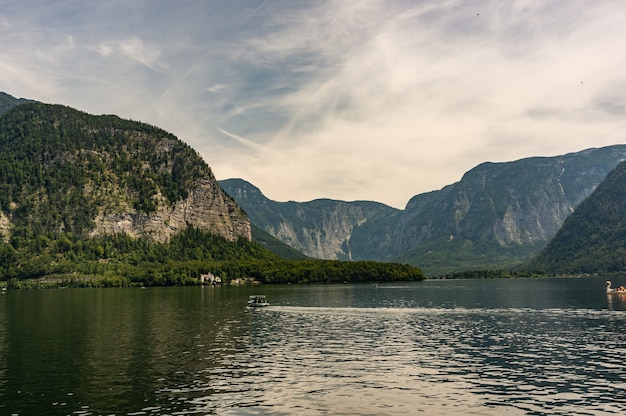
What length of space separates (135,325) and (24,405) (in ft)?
224

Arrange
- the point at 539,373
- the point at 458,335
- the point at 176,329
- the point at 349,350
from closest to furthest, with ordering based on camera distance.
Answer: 1. the point at 539,373
2. the point at 349,350
3. the point at 458,335
4. the point at 176,329

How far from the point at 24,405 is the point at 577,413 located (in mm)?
49793

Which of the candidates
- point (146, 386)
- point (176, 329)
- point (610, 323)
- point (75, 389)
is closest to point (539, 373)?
point (146, 386)

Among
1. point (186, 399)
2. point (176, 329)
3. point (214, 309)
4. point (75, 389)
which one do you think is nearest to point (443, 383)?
point (186, 399)

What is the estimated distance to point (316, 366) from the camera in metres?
70.5

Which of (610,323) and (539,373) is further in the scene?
(610,323)

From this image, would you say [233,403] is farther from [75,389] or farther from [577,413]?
[577,413]

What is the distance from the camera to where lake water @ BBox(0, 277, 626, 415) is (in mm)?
51594

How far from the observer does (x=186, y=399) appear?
53781 mm

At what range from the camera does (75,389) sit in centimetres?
5797

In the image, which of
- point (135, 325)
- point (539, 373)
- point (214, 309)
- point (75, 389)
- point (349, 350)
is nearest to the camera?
point (75, 389)

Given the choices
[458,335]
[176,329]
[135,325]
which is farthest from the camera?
[135,325]

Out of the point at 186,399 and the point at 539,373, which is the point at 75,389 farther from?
the point at 539,373

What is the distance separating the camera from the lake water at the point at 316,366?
51.6 metres
